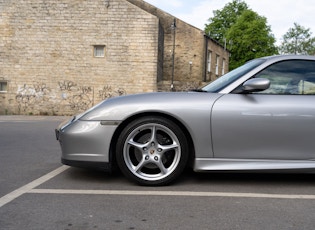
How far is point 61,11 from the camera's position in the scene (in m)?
20.9

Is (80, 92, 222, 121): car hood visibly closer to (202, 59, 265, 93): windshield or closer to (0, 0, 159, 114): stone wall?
(202, 59, 265, 93): windshield

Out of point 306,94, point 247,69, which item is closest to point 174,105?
point 247,69

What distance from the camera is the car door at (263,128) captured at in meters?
3.77

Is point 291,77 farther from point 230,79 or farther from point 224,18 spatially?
point 224,18

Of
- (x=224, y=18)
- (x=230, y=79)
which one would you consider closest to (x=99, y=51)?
(x=230, y=79)

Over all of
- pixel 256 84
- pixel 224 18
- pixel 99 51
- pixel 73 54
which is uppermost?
pixel 224 18

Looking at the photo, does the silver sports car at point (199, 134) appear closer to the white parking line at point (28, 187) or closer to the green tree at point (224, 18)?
the white parking line at point (28, 187)

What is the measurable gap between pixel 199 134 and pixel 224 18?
51926 millimetres

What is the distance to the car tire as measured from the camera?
381 cm

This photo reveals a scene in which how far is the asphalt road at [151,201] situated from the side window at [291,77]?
108 centimetres

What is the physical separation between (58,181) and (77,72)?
1754 cm

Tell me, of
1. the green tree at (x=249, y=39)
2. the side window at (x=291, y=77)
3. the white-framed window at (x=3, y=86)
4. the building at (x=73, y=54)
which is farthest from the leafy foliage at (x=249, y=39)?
the side window at (x=291, y=77)

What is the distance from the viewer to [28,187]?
12.6 feet

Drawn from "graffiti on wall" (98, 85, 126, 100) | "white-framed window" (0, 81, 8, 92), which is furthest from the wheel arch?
"white-framed window" (0, 81, 8, 92)
